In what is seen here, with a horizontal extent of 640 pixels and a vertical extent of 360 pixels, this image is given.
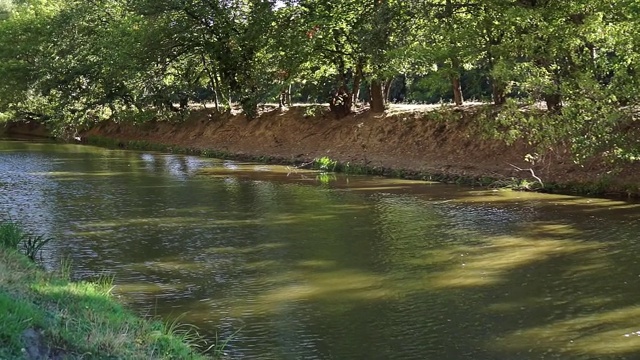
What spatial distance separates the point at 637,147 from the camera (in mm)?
15562

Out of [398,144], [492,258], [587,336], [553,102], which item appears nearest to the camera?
[587,336]

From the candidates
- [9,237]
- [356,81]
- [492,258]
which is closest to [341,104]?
[356,81]

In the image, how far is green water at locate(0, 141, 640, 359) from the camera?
285 inches

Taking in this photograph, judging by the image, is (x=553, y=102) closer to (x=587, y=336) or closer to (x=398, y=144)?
(x=398, y=144)

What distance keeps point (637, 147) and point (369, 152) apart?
1050 centimetres

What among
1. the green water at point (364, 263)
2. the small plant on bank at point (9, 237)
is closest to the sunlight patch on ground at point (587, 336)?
the green water at point (364, 263)

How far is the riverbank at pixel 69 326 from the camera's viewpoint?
493 centimetres

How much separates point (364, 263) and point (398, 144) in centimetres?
1395

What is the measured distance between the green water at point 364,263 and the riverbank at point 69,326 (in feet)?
2.69

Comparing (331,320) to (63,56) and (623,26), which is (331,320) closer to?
(623,26)

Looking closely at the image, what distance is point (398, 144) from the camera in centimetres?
2400

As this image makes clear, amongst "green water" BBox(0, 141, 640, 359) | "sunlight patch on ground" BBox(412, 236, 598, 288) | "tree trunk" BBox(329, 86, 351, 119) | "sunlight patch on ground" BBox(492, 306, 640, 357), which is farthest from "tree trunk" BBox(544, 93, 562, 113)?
"tree trunk" BBox(329, 86, 351, 119)

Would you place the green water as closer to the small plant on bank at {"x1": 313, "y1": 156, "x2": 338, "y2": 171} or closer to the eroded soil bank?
the eroded soil bank

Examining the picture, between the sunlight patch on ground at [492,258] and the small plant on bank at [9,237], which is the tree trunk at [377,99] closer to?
the sunlight patch on ground at [492,258]
